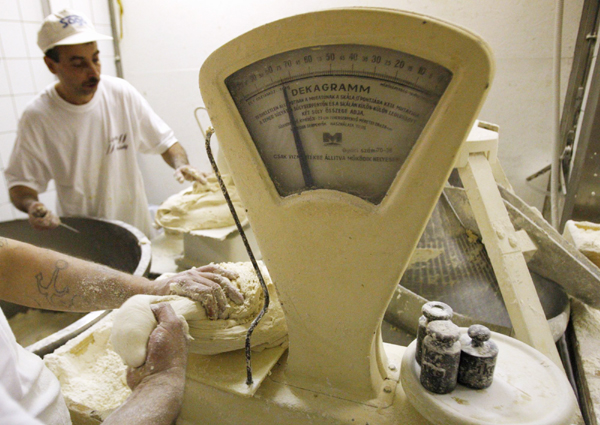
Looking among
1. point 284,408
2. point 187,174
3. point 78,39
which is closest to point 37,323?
point 187,174

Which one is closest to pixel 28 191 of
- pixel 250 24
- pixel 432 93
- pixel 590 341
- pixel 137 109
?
pixel 137 109

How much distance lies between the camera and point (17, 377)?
2.42 ft

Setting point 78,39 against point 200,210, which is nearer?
point 200,210

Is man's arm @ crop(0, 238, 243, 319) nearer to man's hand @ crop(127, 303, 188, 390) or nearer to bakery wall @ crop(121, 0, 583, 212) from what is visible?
man's hand @ crop(127, 303, 188, 390)

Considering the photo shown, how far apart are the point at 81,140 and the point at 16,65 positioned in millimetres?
996

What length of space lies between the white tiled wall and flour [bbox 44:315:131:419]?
1.99 m

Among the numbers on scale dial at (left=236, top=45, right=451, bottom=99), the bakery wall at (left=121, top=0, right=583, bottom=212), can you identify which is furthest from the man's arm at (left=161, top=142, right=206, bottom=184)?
the numbers on scale dial at (left=236, top=45, right=451, bottom=99)

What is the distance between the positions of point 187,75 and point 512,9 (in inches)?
85.2

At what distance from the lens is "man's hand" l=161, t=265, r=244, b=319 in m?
0.78

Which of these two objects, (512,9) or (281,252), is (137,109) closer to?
(281,252)

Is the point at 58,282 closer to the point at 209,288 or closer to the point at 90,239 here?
the point at 209,288

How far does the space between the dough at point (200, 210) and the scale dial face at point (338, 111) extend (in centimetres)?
92

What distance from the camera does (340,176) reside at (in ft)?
2.03

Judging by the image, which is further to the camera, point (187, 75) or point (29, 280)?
point (187, 75)
